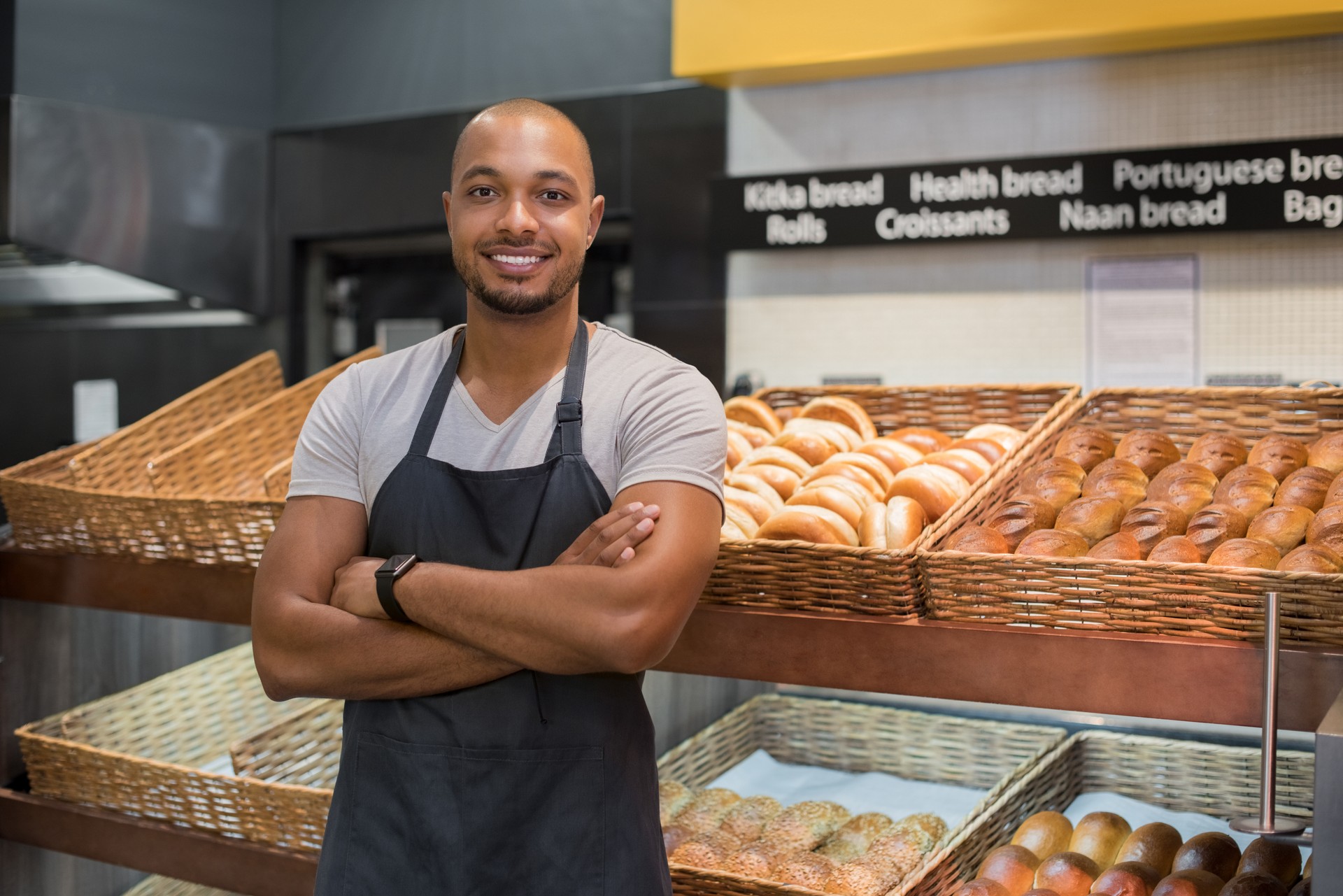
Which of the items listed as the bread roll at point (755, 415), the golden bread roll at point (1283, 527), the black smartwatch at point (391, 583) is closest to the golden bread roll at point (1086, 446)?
the golden bread roll at point (1283, 527)

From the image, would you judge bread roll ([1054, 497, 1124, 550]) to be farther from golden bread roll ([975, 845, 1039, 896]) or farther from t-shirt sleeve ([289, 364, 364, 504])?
t-shirt sleeve ([289, 364, 364, 504])

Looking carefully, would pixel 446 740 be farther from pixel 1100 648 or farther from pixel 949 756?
pixel 949 756

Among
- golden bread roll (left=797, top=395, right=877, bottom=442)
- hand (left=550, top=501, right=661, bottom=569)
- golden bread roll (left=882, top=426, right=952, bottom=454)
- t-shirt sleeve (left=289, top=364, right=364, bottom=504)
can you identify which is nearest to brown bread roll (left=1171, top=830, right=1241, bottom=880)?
golden bread roll (left=882, top=426, right=952, bottom=454)

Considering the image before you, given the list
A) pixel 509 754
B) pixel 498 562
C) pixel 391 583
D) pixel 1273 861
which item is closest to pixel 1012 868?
pixel 1273 861

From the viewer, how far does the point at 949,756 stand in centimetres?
222

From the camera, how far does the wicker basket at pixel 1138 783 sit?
1.83 metres

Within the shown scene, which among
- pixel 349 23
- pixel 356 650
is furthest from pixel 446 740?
pixel 349 23

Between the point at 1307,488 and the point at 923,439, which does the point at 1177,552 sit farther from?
the point at 923,439

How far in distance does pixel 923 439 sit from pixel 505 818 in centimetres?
102

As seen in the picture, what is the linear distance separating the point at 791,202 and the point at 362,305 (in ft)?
6.37

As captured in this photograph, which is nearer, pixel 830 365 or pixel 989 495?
pixel 989 495

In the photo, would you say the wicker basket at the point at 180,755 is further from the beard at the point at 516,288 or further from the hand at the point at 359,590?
the beard at the point at 516,288

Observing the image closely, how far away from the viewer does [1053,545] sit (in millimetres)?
1570

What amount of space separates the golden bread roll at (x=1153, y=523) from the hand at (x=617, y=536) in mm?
664
